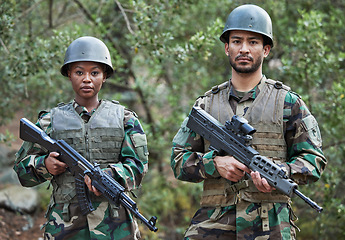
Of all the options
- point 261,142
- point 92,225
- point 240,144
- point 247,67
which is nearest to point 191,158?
point 240,144

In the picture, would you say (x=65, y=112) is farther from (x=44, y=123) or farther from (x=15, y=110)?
(x=15, y=110)

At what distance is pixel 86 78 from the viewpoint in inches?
147

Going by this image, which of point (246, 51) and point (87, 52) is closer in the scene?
point (246, 51)

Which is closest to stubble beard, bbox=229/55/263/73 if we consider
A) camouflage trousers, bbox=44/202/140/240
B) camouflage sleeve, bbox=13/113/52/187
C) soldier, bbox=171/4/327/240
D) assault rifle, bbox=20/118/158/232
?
soldier, bbox=171/4/327/240

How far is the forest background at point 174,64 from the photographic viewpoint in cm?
622

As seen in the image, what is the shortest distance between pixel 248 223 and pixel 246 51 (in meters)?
1.20

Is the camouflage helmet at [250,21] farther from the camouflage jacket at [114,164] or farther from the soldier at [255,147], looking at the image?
the camouflage jacket at [114,164]

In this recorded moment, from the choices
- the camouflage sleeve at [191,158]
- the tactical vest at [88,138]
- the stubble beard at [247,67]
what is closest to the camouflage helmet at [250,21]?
the stubble beard at [247,67]

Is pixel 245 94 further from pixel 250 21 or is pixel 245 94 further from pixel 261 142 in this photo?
pixel 250 21

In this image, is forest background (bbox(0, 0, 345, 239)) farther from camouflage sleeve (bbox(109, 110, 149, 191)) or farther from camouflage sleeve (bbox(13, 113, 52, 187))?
camouflage sleeve (bbox(109, 110, 149, 191))

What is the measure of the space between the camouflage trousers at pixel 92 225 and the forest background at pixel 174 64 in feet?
9.46

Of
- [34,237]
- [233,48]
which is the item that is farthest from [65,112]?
[34,237]

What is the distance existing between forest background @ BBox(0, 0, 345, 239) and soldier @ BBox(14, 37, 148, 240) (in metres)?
2.34

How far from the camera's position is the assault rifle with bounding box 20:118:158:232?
3.39 meters
